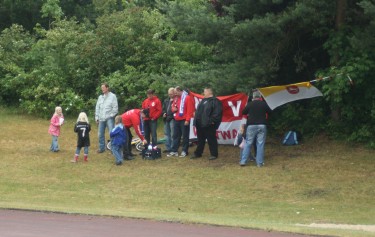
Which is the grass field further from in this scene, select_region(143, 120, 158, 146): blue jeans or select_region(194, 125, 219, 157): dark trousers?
select_region(143, 120, 158, 146): blue jeans

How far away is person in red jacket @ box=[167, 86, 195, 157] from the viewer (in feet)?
71.4

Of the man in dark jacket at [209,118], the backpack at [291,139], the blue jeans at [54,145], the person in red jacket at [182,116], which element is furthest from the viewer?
Result: the blue jeans at [54,145]

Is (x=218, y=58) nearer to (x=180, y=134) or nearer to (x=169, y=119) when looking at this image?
(x=169, y=119)

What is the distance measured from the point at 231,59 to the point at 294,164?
12.0ft

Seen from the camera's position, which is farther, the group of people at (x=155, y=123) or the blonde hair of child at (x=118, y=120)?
the blonde hair of child at (x=118, y=120)

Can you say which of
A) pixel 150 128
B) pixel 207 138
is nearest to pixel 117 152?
pixel 150 128

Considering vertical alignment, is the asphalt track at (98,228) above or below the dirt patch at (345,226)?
above

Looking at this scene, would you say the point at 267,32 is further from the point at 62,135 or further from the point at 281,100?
the point at 62,135

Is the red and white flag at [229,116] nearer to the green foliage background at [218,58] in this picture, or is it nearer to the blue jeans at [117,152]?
the green foliage background at [218,58]

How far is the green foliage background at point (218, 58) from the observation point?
20.5 m

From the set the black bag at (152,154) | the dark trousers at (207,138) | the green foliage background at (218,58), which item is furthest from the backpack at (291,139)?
the black bag at (152,154)

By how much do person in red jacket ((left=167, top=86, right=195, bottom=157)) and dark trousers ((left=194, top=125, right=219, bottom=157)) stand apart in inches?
19.0

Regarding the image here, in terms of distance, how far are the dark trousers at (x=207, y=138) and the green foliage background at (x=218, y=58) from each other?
128 cm

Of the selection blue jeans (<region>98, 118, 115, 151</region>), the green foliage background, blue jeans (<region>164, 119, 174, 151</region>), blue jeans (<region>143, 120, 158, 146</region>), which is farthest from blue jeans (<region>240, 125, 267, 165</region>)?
blue jeans (<region>98, 118, 115, 151</region>)
